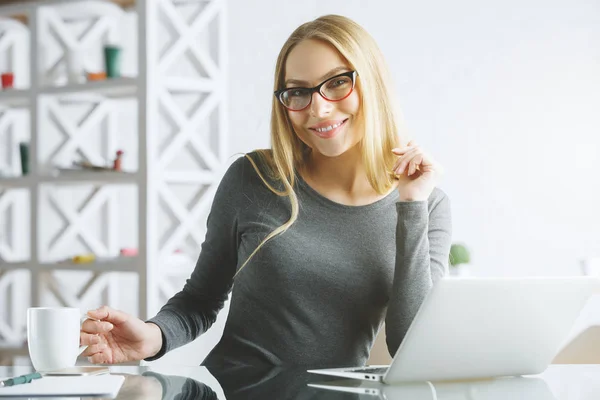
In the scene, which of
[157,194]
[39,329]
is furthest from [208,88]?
[39,329]

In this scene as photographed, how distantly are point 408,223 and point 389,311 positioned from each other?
171 mm

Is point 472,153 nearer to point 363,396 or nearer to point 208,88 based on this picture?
point 208,88

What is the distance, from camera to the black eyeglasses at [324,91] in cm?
146

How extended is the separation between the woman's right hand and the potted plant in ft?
6.33

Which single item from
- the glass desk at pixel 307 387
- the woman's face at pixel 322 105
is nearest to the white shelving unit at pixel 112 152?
the woman's face at pixel 322 105

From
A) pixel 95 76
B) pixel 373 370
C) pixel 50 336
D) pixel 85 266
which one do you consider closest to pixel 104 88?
pixel 95 76

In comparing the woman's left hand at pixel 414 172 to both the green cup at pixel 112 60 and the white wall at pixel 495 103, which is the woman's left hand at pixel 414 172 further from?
the white wall at pixel 495 103

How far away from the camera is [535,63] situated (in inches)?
140

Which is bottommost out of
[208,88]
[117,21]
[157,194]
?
[157,194]

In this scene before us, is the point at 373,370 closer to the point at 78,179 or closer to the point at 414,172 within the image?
the point at 414,172

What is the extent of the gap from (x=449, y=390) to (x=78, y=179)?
2.54m

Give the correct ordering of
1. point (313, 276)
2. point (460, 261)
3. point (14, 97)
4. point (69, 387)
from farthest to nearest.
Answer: point (14, 97) → point (460, 261) → point (313, 276) → point (69, 387)

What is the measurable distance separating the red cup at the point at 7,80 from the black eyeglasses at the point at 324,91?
2.35 metres

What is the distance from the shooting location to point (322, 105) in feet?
4.72
